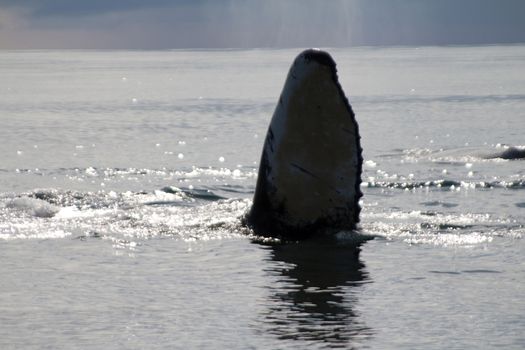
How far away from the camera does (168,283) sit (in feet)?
36.4

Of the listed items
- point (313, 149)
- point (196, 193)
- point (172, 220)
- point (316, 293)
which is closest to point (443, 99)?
point (196, 193)

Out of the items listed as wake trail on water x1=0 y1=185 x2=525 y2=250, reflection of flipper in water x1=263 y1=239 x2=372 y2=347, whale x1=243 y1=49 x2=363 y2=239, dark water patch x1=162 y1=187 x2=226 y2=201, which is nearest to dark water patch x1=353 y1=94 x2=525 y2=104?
dark water patch x1=162 y1=187 x2=226 y2=201

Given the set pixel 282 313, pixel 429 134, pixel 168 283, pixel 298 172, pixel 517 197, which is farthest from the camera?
pixel 429 134

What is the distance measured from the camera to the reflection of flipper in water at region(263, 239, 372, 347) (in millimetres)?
9156

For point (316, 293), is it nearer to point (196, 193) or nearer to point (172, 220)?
point (172, 220)

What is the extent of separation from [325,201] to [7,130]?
2557 centimetres

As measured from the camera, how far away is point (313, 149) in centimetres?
1234

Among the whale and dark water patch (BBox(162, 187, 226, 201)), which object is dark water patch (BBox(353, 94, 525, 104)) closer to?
dark water patch (BBox(162, 187, 226, 201))

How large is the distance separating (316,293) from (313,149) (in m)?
2.14

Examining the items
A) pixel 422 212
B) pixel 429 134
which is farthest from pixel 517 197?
pixel 429 134

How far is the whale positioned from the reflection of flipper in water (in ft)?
1.52

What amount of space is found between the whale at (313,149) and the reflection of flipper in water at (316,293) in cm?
46

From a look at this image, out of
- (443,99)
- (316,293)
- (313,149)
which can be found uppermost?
(313,149)

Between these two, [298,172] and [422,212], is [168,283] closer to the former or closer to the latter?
[298,172]
